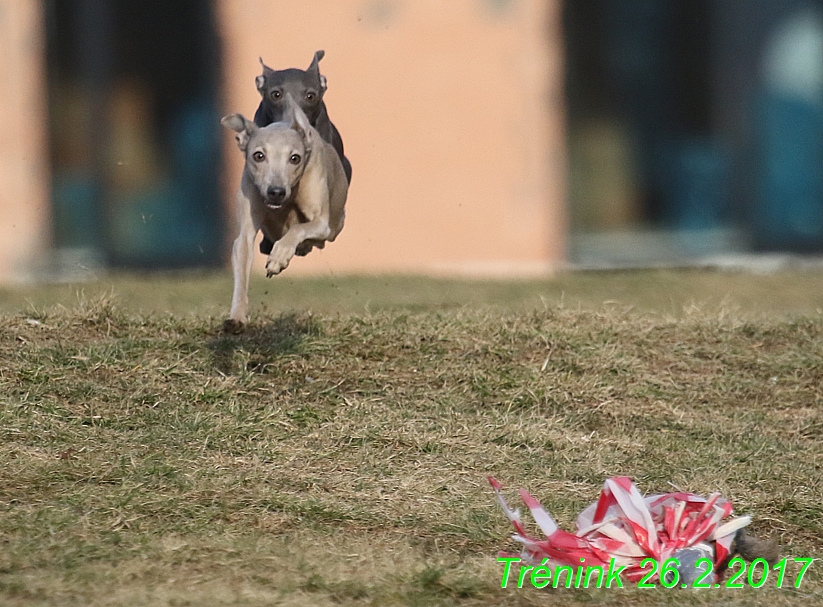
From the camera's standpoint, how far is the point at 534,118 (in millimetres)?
11992

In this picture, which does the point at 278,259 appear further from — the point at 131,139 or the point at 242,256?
the point at 131,139

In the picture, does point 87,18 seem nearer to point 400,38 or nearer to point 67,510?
point 400,38

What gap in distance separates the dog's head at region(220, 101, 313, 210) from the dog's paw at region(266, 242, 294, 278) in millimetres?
167

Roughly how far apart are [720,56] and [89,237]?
6.02m

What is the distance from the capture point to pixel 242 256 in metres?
5.70

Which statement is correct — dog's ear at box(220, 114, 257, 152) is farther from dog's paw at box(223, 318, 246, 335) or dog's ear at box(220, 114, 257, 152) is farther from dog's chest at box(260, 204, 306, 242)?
dog's paw at box(223, 318, 246, 335)

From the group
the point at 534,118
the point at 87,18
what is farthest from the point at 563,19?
the point at 87,18

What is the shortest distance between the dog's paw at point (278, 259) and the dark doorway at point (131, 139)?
22.6 feet

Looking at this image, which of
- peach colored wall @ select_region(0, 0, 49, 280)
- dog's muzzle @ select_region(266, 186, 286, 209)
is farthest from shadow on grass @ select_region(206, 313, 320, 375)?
peach colored wall @ select_region(0, 0, 49, 280)

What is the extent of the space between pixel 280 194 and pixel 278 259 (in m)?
0.26

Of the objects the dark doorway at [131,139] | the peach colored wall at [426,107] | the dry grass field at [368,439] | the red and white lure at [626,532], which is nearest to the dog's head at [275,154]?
the dry grass field at [368,439]

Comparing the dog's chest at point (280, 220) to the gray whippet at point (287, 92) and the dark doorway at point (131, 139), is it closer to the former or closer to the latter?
the gray whippet at point (287, 92)

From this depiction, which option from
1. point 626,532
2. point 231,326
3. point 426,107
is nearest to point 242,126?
point 231,326

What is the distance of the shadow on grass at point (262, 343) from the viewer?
22.2ft
